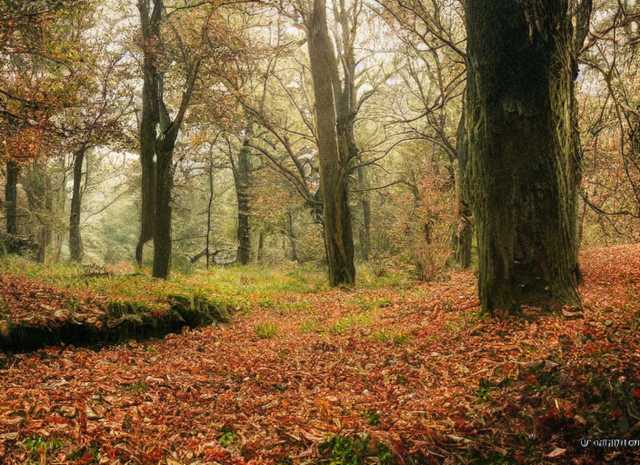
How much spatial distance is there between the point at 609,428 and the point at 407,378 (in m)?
1.60

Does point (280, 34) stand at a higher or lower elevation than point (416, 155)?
higher

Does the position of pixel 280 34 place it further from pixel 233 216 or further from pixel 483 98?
pixel 233 216

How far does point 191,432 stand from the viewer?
2979 mm

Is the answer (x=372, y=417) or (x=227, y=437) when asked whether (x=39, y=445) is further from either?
(x=372, y=417)

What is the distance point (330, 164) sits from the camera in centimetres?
1077

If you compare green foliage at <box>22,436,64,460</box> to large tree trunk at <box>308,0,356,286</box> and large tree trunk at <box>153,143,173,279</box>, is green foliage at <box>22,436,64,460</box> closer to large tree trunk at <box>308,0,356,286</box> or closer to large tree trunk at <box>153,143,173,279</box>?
large tree trunk at <box>153,143,173,279</box>

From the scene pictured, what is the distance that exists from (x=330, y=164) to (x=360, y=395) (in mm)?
7885

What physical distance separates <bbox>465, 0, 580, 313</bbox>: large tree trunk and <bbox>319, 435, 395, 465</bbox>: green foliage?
96.7 inches

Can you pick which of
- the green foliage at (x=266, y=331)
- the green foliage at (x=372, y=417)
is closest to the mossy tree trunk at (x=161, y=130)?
the green foliage at (x=266, y=331)

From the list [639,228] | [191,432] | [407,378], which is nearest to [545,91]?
[407,378]

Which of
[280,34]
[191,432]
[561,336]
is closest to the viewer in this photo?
[191,432]

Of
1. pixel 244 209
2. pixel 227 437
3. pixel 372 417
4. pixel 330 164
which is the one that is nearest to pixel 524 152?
pixel 372 417

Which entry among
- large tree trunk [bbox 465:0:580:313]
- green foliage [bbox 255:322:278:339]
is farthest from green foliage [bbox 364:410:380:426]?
green foliage [bbox 255:322:278:339]

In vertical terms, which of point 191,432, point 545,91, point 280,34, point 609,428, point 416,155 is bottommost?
point 191,432
